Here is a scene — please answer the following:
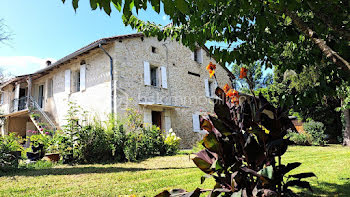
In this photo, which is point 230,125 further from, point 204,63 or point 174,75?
point 204,63

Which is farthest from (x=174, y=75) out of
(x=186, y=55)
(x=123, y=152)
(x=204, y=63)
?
(x=123, y=152)

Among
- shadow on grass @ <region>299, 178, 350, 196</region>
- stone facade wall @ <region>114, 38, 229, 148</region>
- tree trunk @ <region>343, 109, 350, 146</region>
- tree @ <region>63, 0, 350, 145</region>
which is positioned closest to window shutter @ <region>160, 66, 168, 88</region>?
stone facade wall @ <region>114, 38, 229, 148</region>

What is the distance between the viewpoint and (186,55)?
45.7 feet

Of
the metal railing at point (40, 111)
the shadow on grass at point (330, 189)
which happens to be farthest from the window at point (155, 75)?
the shadow on grass at point (330, 189)

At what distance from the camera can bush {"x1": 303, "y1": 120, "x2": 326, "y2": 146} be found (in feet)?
43.2

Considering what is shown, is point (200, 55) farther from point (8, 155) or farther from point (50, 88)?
point (8, 155)

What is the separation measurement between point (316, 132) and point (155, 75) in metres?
9.60

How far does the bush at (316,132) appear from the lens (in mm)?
13172

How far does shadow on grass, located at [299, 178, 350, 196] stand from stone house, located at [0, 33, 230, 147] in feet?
23.7

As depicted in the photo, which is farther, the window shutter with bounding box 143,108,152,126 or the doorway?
the doorway

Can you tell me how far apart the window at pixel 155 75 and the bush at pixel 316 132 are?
8719 millimetres

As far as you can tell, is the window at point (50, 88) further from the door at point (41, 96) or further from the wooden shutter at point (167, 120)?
the wooden shutter at point (167, 120)

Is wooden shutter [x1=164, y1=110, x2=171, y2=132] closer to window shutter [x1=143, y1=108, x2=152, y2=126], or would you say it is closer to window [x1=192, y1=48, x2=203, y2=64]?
window shutter [x1=143, y1=108, x2=152, y2=126]

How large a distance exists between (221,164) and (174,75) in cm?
1119
